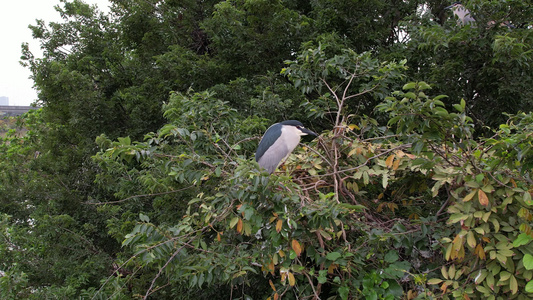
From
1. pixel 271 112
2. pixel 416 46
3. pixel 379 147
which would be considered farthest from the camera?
pixel 416 46

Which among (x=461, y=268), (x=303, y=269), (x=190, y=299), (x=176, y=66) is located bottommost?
(x=190, y=299)

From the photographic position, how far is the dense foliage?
1.83 meters

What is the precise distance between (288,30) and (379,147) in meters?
2.52

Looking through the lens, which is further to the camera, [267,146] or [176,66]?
[176,66]

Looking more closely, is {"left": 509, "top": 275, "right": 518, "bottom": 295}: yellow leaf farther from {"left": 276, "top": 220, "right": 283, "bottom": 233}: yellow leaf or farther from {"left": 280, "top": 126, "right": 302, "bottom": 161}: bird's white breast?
{"left": 280, "top": 126, "right": 302, "bottom": 161}: bird's white breast

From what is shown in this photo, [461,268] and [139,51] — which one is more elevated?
[139,51]

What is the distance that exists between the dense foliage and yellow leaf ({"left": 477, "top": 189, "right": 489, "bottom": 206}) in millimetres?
18

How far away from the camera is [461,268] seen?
193 cm

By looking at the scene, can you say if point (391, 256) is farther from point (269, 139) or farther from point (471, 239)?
point (269, 139)

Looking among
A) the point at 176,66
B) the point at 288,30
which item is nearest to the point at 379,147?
the point at 288,30

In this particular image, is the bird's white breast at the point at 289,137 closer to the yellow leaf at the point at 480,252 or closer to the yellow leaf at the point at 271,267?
the yellow leaf at the point at 271,267

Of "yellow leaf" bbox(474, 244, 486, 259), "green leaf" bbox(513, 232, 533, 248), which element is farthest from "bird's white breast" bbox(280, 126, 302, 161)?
"green leaf" bbox(513, 232, 533, 248)

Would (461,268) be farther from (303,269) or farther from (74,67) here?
(74,67)

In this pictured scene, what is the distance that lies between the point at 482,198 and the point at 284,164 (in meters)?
1.37
